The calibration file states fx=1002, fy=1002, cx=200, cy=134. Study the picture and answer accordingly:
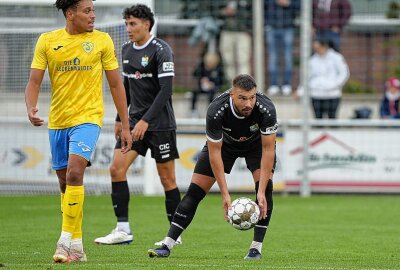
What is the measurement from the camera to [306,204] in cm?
1675

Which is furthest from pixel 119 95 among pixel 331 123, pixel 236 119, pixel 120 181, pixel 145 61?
pixel 331 123

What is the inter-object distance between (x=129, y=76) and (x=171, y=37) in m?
8.88

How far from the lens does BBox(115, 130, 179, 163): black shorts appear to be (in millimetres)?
10945

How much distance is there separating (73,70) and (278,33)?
446 inches

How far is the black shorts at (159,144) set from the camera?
10945 millimetres

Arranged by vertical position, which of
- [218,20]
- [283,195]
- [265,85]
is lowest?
[283,195]

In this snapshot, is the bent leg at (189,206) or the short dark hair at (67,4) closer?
the short dark hair at (67,4)

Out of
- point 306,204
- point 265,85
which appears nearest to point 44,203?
point 306,204

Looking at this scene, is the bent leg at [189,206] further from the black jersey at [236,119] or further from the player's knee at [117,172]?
the player's knee at [117,172]

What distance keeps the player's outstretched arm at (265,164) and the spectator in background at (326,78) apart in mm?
10106

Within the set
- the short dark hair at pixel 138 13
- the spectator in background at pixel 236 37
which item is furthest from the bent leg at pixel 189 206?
the spectator in background at pixel 236 37

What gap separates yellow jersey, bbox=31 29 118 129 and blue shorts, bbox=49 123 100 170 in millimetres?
58

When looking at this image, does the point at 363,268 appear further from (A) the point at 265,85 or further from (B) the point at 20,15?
(A) the point at 265,85

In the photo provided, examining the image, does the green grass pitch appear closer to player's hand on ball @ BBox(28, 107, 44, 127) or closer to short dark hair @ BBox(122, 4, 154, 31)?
player's hand on ball @ BBox(28, 107, 44, 127)
